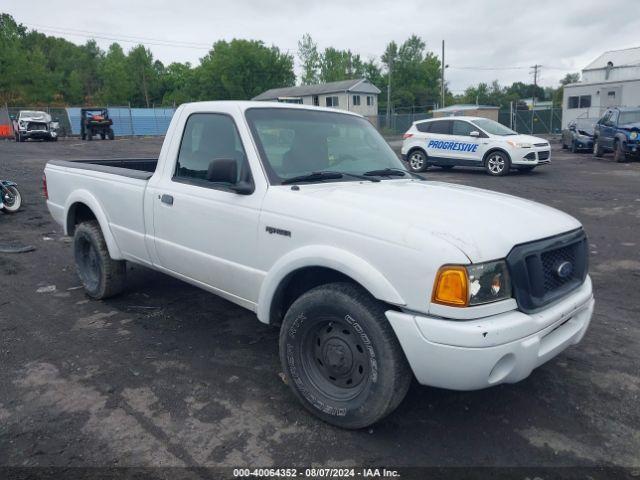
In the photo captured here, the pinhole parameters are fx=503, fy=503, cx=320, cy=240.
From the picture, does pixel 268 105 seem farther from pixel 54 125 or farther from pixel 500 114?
pixel 500 114

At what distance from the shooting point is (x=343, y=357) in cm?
291

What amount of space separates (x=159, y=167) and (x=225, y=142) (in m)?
0.80

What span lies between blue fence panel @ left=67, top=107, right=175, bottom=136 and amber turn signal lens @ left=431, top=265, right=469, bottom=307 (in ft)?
140

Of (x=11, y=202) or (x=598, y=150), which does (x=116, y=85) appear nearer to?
(x=598, y=150)

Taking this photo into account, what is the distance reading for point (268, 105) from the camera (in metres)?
3.86

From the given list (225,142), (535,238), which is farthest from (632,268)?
(225,142)

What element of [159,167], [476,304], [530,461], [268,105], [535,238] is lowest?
[530,461]

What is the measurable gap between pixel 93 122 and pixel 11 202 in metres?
24.8

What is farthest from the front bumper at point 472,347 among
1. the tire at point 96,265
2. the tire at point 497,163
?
the tire at point 497,163

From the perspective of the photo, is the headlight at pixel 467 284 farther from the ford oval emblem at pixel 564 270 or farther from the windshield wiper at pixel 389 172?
the windshield wiper at pixel 389 172

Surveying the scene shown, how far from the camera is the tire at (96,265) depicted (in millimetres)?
4902

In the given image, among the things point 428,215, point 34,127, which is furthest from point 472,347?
point 34,127

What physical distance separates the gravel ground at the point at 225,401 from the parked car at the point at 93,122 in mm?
29974

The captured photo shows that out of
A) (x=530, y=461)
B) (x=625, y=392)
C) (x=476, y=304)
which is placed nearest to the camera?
(x=476, y=304)
